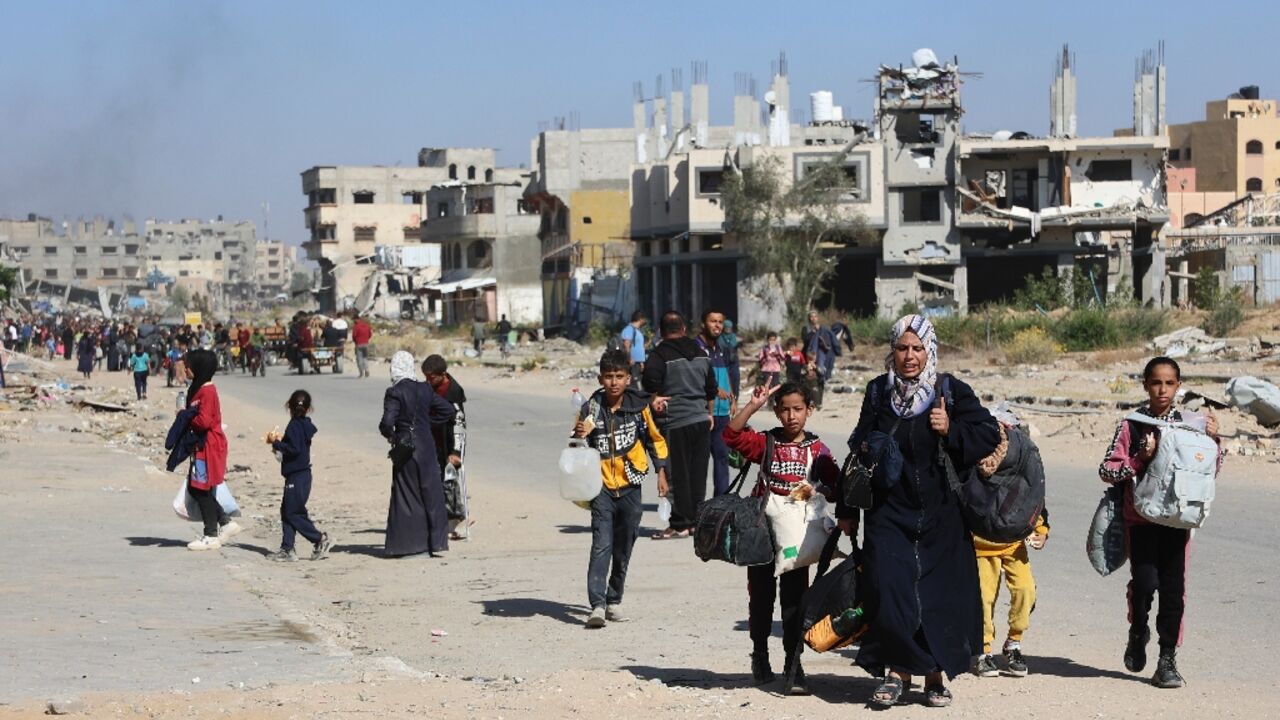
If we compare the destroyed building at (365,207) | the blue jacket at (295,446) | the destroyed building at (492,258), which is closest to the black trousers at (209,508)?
the blue jacket at (295,446)

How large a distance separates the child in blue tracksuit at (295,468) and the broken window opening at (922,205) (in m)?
53.3

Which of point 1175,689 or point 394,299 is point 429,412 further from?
point 394,299

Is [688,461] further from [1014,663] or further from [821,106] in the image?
[821,106]

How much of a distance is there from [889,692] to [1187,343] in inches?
1407

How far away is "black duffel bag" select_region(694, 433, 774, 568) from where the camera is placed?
7.48m

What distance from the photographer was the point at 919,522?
6.86 m

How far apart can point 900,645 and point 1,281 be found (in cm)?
7259

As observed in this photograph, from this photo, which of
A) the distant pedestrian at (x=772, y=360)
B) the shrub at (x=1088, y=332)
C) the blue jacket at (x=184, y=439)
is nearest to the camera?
the blue jacket at (x=184, y=439)

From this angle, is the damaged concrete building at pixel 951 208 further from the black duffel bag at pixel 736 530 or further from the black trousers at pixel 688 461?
the black duffel bag at pixel 736 530

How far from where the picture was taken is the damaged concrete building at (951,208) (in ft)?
210

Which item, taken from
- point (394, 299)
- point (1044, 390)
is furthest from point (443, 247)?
point (1044, 390)

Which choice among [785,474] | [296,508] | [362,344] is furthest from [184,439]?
[362,344]

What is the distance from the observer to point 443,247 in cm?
9925

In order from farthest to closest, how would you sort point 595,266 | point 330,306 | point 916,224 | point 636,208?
point 330,306 → point 595,266 → point 636,208 → point 916,224
